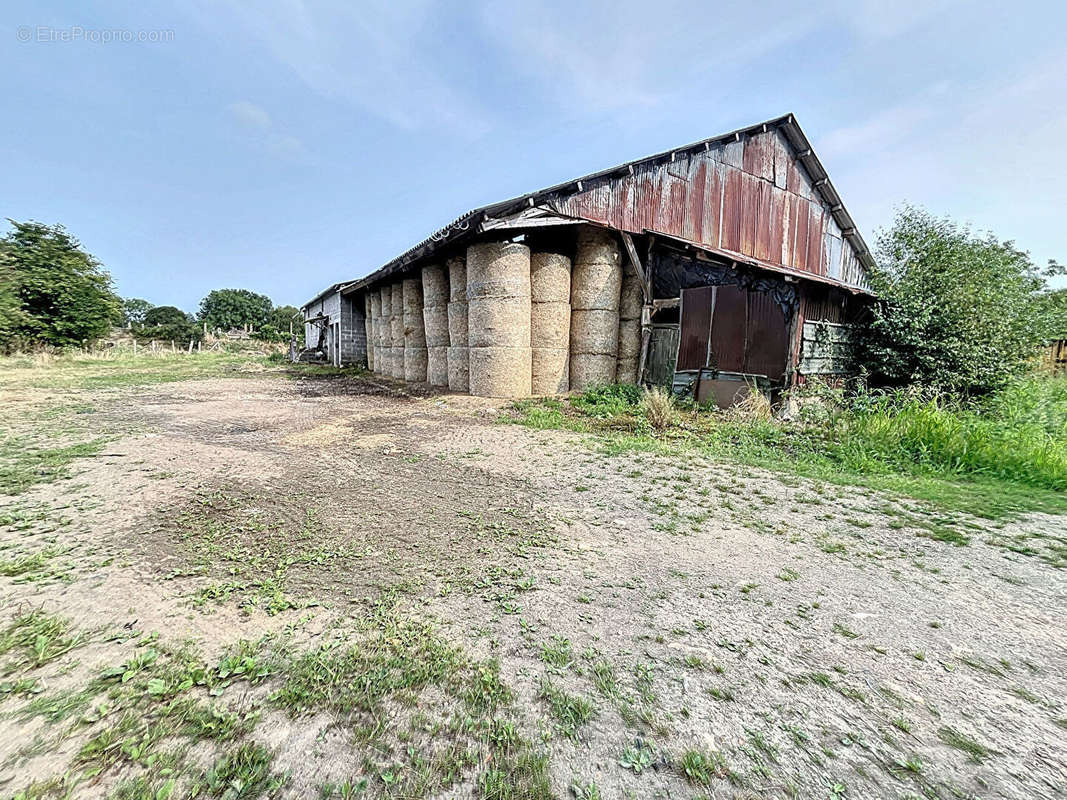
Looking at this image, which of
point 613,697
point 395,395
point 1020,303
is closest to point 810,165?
point 1020,303

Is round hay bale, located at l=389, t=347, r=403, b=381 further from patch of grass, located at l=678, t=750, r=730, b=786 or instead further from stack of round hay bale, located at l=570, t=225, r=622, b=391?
patch of grass, located at l=678, t=750, r=730, b=786

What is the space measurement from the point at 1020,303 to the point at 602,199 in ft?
28.8

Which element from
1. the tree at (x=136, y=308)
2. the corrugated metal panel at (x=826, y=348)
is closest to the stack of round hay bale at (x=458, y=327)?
the corrugated metal panel at (x=826, y=348)

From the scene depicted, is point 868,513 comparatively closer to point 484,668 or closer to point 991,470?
point 991,470

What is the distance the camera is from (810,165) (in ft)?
49.5

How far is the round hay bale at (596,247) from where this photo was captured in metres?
10.4

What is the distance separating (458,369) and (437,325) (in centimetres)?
227

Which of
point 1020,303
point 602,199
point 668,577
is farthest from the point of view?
point 602,199

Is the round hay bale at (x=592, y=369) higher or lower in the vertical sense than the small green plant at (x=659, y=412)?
higher

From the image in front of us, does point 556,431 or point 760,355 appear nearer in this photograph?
point 556,431

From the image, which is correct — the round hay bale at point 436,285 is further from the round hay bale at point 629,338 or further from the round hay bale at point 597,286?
the round hay bale at point 629,338

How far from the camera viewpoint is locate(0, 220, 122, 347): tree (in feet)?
63.2

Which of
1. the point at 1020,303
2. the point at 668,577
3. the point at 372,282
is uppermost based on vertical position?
the point at 372,282

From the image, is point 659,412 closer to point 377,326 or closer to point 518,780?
point 518,780
